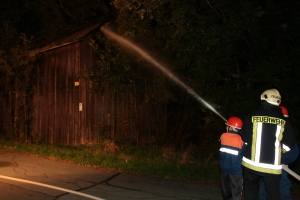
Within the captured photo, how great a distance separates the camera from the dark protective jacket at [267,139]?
5234mm

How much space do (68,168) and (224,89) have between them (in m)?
5.12

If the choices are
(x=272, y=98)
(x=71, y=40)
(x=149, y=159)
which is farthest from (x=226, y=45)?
(x=71, y=40)

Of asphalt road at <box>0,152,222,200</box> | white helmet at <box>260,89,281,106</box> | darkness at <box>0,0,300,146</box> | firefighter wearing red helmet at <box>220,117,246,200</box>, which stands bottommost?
asphalt road at <box>0,152,222,200</box>

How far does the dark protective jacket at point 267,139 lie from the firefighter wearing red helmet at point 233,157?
0.98 m

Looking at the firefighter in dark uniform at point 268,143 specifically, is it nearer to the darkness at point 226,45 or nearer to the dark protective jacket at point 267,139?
the dark protective jacket at point 267,139

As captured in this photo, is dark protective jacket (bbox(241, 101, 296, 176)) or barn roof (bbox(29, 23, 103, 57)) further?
barn roof (bbox(29, 23, 103, 57))

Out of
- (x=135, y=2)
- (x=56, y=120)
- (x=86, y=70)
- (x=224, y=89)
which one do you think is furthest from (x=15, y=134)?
(x=224, y=89)

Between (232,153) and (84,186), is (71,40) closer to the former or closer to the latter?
(84,186)

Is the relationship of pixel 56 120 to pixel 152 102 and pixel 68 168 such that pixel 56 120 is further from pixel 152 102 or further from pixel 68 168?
pixel 68 168

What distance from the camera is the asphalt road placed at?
7.75 metres

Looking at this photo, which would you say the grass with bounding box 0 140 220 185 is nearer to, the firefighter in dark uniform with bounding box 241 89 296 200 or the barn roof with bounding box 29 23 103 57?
the firefighter in dark uniform with bounding box 241 89 296 200

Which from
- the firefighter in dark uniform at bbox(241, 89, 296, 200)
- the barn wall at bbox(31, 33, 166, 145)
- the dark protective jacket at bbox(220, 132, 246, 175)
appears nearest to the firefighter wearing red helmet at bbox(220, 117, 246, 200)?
the dark protective jacket at bbox(220, 132, 246, 175)

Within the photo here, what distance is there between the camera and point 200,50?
33.8 feet

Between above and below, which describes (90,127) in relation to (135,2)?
below
